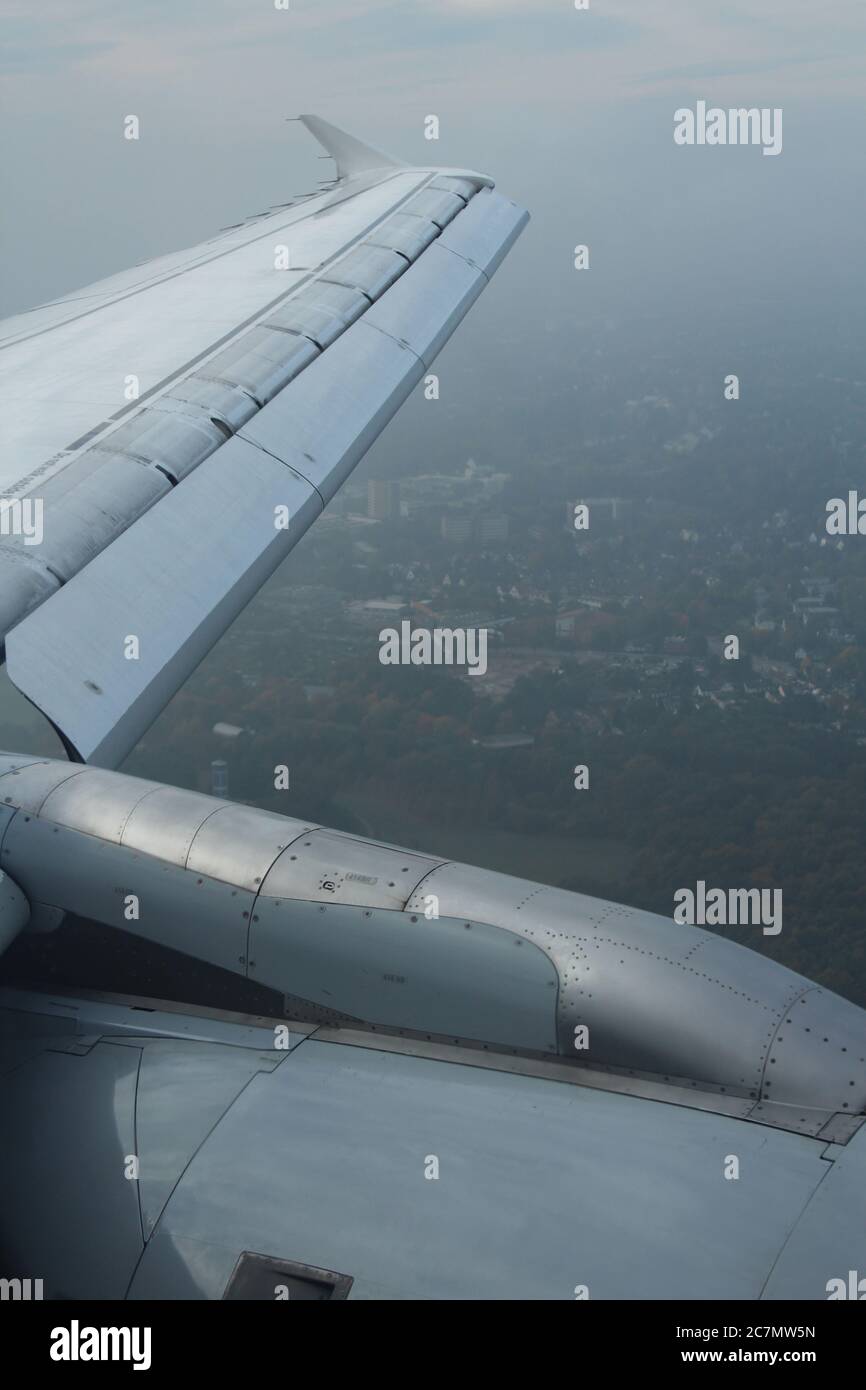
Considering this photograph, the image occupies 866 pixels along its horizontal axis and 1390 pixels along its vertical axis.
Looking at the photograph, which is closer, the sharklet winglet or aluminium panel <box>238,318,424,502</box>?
aluminium panel <box>238,318,424,502</box>

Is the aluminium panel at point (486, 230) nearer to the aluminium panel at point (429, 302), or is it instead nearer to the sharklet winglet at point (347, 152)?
the aluminium panel at point (429, 302)

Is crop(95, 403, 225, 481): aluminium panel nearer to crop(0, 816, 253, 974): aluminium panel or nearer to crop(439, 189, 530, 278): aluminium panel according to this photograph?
crop(0, 816, 253, 974): aluminium panel

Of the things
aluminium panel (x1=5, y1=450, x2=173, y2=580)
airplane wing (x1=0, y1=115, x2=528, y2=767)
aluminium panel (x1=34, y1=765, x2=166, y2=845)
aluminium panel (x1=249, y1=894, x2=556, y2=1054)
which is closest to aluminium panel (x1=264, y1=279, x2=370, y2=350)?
airplane wing (x1=0, y1=115, x2=528, y2=767)

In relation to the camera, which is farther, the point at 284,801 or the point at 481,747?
the point at 481,747

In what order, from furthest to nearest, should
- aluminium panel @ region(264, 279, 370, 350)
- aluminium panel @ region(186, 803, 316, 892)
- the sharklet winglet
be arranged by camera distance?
1. the sharklet winglet
2. aluminium panel @ region(264, 279, 370, 350)
3. aluminium panel @ region(186, 803, 316, 892)
